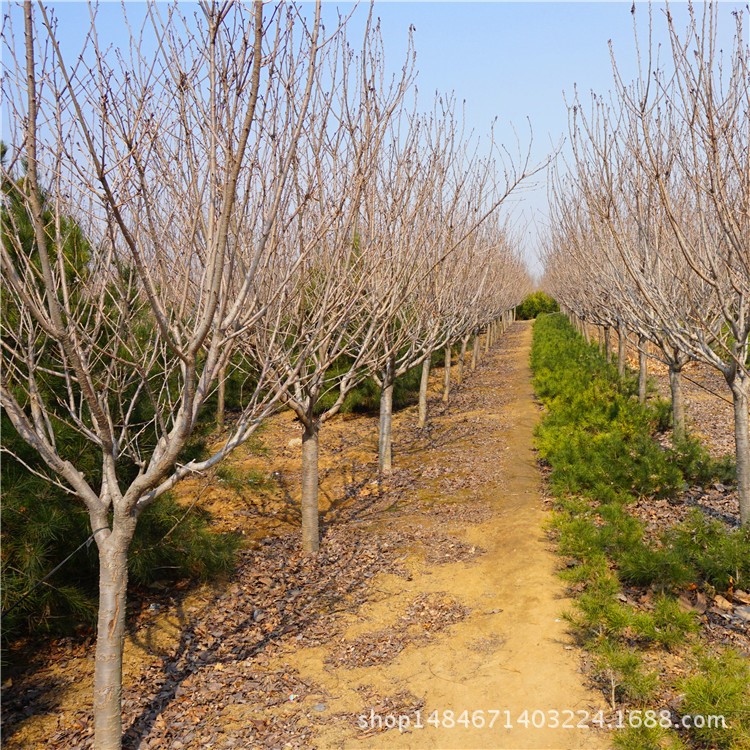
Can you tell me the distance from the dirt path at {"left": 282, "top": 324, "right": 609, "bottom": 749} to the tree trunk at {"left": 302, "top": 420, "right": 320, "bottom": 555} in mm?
915

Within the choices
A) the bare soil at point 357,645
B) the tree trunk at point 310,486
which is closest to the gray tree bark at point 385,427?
the bare soil at point 357,645

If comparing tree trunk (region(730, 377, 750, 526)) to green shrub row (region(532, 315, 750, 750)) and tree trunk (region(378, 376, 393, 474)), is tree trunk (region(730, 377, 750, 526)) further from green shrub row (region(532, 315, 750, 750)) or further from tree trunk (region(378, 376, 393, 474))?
tree trunk (region(378, 376, 393, 474))

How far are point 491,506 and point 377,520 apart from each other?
4.09 feet

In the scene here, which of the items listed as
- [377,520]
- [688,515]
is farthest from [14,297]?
[688,515]

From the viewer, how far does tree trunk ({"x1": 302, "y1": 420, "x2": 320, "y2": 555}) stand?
18.2 feet

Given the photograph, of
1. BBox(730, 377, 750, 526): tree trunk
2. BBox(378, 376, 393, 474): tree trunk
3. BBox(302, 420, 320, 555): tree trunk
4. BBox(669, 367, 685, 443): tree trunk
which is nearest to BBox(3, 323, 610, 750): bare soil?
BBox(302, 420, 320, 555): tree trunk

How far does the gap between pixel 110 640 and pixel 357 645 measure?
5.97 feet

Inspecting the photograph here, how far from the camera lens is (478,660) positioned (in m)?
3.75

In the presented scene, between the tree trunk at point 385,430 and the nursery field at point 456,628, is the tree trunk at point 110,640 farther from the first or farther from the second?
the tree trunk at point 385,430

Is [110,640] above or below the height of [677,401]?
below

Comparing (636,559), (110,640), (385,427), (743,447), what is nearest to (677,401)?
(743,447)

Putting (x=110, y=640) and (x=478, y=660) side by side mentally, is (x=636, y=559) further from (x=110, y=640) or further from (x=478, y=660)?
(x=110, y=640)

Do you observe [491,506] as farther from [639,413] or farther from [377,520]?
[639,413]

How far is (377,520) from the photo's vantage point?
6527mm
